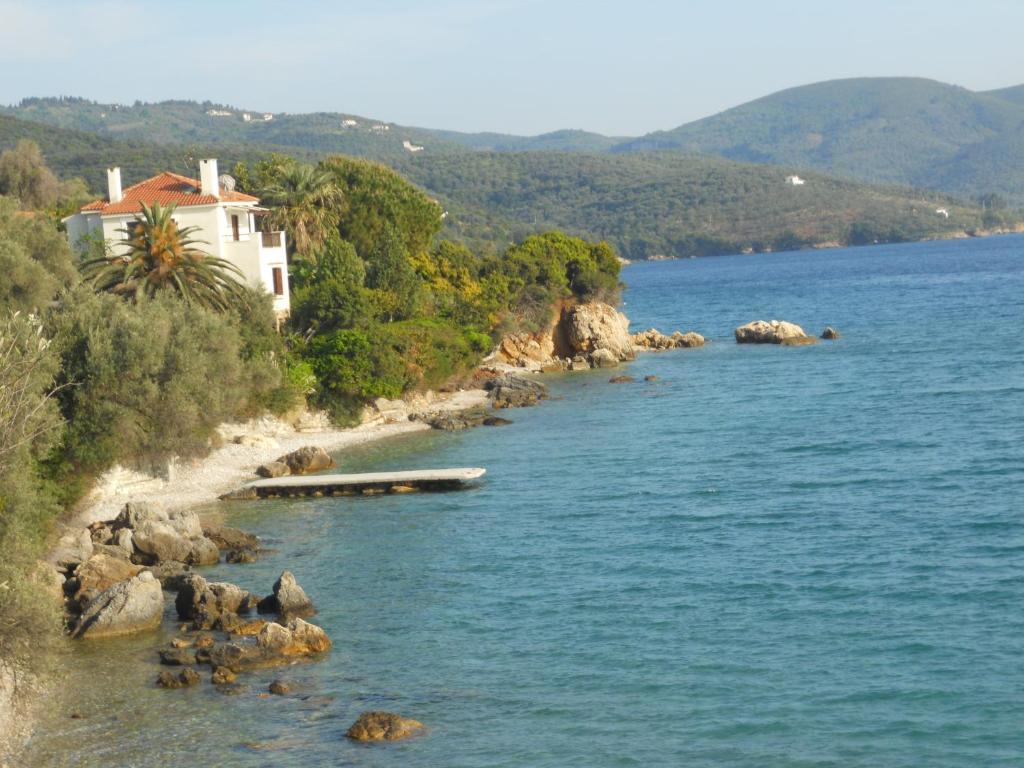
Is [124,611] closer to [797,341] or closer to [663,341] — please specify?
[663,341]

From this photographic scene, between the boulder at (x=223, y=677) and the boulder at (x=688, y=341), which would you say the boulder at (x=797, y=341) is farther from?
the boulder at (x=223, y=677)

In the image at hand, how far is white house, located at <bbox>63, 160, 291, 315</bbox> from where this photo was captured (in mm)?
51750

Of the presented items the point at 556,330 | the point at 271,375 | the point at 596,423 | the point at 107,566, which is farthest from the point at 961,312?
the point at 107,566

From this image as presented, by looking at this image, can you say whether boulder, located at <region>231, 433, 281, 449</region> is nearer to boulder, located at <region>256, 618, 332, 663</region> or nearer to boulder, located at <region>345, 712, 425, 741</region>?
boulder, located at <region>256, 618, 332, 663</region>

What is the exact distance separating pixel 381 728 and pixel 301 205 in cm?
4647

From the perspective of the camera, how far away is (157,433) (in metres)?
36.2

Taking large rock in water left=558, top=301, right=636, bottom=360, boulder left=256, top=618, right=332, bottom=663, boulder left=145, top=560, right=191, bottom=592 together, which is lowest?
boulder left=256, top=618, right=332, bottom=663

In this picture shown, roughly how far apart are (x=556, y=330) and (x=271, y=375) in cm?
3084

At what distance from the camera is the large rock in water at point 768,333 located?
78062 mm

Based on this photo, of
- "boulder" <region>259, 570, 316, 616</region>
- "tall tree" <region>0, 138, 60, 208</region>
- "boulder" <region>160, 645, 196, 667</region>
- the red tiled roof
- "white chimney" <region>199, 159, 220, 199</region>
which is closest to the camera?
"boulder" <region>160, 645, 196, 667</region>

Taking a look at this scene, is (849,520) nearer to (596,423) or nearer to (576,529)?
(576,529)

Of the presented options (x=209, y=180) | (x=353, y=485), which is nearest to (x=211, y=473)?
(x=353, y=485)

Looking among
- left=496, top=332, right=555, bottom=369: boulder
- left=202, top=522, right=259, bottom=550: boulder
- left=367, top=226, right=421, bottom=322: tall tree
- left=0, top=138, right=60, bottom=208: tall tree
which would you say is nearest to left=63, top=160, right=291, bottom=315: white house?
left=367, top=226, right=421, bottom=322: tall tree

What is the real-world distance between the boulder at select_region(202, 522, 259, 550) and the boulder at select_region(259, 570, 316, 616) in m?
5.85
